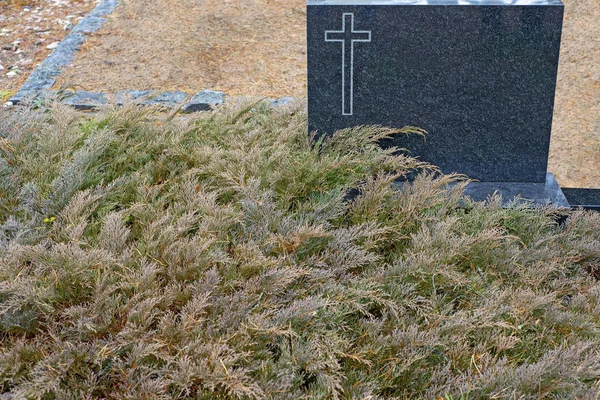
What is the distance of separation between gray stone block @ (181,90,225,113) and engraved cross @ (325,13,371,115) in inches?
70.1

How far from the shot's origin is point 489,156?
11.2 feet

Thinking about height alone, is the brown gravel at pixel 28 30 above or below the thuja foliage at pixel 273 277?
above

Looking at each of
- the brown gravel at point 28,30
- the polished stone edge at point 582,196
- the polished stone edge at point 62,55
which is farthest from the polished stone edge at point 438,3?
the brown gravel at point 28,30

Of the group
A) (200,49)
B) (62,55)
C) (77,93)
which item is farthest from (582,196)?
(62,55)

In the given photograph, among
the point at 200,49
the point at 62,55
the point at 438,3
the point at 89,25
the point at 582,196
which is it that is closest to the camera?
the point at 438,3

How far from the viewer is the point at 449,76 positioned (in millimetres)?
3281

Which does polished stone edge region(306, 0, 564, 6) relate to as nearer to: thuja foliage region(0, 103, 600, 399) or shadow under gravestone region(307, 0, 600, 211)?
shadow under gravestone region(307, 0, 600, 211)

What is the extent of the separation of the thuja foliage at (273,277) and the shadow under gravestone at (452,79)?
0.18 metres

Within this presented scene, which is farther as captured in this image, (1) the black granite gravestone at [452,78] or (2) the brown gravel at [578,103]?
(2) the brown gravel at [578,103]

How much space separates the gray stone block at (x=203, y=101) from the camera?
16.3 feet

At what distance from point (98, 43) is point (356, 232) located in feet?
14.2

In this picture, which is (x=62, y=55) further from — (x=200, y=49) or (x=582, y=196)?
(x=582, y=196)

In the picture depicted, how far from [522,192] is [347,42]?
1.22m

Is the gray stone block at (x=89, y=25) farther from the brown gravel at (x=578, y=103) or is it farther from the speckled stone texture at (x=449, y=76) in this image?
the brown gravel at (x=578, y=103)
